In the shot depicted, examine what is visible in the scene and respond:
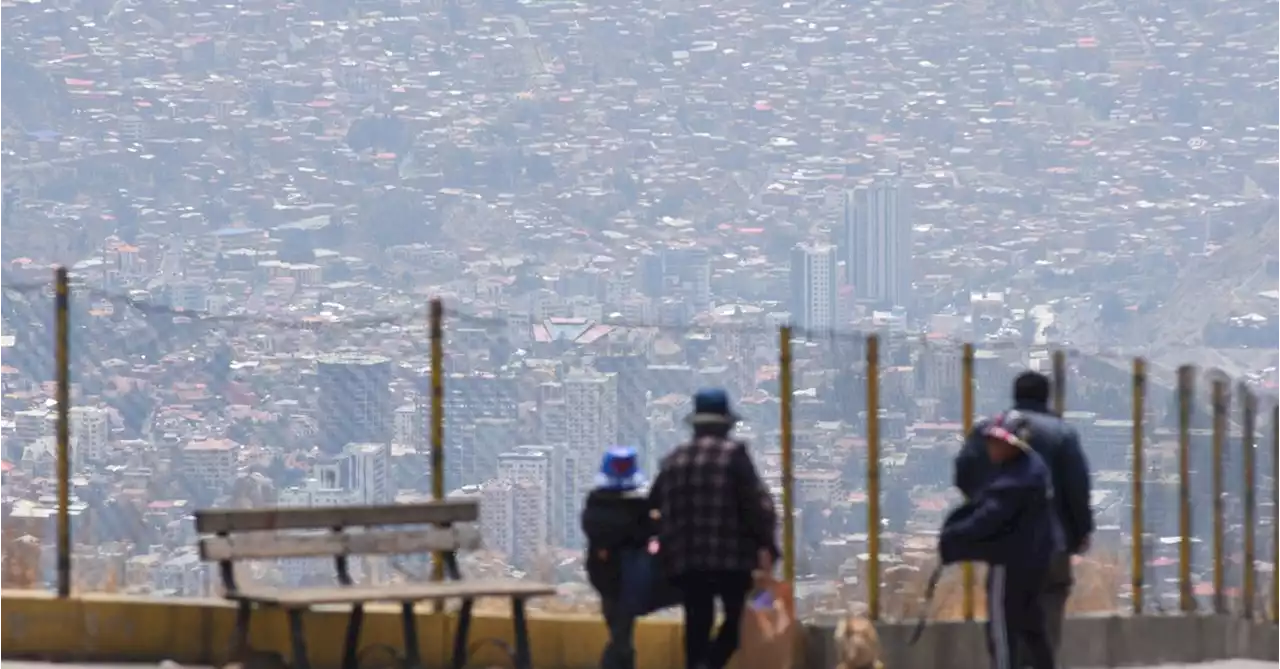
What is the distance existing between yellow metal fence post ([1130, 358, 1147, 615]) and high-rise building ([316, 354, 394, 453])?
4.66 metres

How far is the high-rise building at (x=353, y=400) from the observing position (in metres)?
15.8

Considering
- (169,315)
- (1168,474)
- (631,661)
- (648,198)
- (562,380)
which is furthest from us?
(648,198)

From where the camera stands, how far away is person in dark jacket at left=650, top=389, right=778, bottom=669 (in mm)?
13172

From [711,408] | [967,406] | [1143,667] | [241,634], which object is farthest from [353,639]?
[1143,667]

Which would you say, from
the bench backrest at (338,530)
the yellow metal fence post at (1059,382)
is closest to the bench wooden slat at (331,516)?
the bench backrest at (338,530)

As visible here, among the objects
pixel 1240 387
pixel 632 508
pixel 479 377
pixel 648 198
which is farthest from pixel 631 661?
Answer: pixel 648 198

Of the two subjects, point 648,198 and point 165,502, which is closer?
point 165,502

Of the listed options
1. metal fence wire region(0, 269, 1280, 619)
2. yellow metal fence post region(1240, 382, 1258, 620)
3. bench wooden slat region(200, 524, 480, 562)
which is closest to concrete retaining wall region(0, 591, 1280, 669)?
metal fence wire region(0, 269, 1280, 619)

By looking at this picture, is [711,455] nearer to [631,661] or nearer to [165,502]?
[631,661]

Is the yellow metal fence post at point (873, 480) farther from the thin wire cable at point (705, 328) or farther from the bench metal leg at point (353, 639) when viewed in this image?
the bench metal leg at point (353, 639)

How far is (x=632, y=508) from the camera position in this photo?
14.0 meters

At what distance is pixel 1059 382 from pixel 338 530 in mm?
4987

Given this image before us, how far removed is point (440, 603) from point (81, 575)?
181cm

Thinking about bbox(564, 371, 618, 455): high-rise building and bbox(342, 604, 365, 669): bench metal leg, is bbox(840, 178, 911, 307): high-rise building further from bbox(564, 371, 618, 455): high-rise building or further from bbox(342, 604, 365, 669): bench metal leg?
bbox(342, 604, 365, 669): bench metal leg
